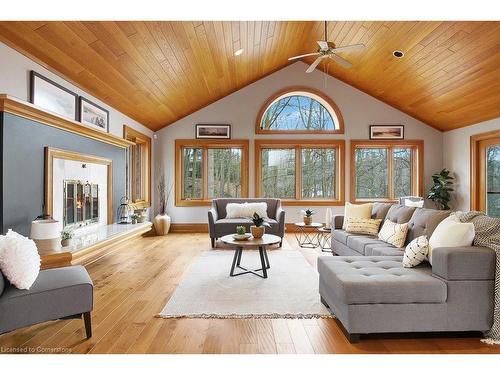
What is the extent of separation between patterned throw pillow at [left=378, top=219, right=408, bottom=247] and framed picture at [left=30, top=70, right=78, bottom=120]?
4.08m

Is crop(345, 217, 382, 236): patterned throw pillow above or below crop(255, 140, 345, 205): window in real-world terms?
below

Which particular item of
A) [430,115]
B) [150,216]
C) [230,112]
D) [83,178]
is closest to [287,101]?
[230,112]

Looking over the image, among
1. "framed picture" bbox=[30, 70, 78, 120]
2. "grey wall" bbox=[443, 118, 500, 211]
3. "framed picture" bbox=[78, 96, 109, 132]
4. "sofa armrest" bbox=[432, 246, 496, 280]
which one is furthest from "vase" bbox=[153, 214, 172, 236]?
"grey wall" bbox=[443, 118, 500, 211]

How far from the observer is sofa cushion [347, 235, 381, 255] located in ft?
13.5

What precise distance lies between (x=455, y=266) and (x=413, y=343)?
63 centimetres

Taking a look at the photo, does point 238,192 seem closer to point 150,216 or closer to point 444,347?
point 150,216

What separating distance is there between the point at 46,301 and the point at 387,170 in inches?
298

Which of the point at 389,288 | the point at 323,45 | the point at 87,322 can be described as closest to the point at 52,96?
the point at 87,322

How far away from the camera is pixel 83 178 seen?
4.55 m

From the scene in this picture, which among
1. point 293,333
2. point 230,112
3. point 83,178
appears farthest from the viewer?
point 230,112

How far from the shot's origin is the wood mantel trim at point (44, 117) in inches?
117

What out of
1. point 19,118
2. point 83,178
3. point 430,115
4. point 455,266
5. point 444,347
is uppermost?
point 430,115

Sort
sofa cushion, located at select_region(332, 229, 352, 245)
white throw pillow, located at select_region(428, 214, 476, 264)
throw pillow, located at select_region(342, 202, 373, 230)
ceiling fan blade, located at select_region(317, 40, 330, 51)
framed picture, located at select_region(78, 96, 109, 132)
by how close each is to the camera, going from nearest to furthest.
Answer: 1. white throw pillow, located at select_region(428, 214, 476, 264)
2. ceiling fan blade, located at select_region(317, 40, 330, 51)
3. framed picture, located at select_region(78, 96, 109, 132)
4. sofa cushion, located at select_region(332, 229, 352, 245)
5. throw pillow, located at select_region(342, 202, 373, 230)

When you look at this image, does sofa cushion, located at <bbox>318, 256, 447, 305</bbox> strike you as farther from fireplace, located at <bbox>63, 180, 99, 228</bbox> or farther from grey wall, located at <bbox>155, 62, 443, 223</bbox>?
grey wall, located at <bbox>155, 62, 443, 223</bbox>
